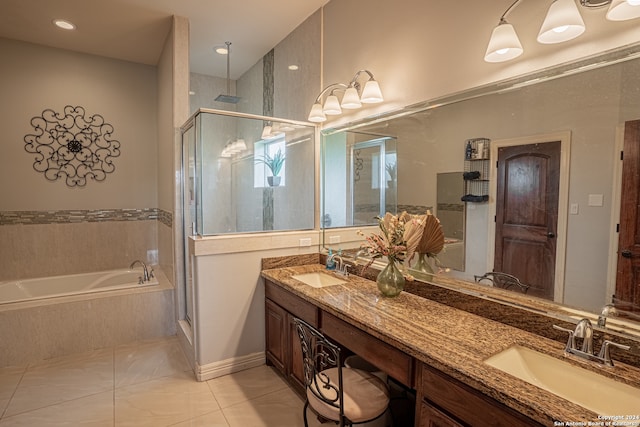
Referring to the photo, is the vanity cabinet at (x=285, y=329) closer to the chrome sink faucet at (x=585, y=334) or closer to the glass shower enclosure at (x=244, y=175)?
the glass shower enclosure at (x=244, y=175)

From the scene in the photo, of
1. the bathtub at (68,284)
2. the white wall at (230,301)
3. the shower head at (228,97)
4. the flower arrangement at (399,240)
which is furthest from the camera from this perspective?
the shower head at (228,97)

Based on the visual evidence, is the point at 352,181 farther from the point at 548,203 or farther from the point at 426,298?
the point at 548,203

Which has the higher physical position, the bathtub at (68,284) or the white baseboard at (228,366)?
the bathtub at (68,284)

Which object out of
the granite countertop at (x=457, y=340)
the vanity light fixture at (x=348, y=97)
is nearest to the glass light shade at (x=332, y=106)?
the vanity light fixture at (x=348, y=97)

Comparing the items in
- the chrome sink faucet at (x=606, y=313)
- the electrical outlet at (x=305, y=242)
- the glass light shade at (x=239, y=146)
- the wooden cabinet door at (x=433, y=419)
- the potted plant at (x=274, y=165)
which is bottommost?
the wooden cabinet door at (x=433, y=419)

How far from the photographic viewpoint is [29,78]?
12.3 feet

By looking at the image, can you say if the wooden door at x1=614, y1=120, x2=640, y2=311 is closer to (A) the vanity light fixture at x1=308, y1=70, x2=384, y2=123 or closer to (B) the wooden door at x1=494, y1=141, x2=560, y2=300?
(B) the wooden door at x1=494, y1=141, x2=560, y2=300

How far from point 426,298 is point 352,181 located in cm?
118

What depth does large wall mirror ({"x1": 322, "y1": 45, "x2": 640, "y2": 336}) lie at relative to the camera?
4.27 feet

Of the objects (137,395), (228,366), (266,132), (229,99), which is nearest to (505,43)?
(266,132)

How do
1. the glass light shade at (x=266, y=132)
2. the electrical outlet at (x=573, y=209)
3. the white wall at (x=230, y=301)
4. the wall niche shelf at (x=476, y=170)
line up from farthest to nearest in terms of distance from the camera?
1. the glass light shade at (x=266, y=132)
2. the white wall at (x=230, y=301)
3. the wall niche shelf at (x=476, y=170)
4. the electrical outlet at (x=573, y=209)

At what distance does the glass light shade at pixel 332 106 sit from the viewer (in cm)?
265

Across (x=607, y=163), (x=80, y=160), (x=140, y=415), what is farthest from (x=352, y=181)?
(x=80, y=160)

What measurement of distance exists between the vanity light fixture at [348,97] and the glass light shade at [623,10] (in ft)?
4.17
